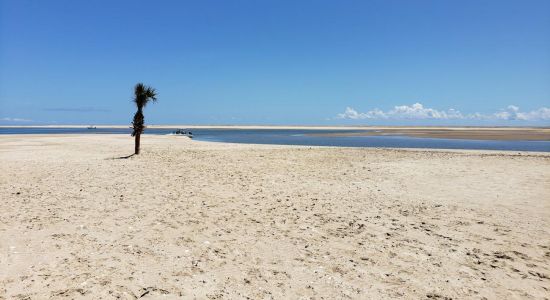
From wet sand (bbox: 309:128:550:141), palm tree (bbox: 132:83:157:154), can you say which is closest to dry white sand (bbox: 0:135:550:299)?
palm tree (bbox: 132:83:157:154)

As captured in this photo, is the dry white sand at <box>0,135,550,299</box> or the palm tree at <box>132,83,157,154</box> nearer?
the dry white sand at <box>0,135,550,299</box>

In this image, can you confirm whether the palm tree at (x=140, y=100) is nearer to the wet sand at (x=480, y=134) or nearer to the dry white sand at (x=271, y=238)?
the dry white sand at (x=271, y=238)

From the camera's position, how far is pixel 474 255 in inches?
274

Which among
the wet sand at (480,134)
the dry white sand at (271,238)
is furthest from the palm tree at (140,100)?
the wet sand at (480,134)

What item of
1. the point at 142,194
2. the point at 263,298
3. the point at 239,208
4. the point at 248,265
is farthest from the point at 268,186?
the point at 263,298

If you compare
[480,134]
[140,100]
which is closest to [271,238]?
[140,100]

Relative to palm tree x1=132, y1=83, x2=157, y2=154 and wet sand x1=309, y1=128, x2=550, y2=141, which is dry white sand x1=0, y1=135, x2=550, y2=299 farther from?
wet sand x1=309, y1=128, x2=550, y2=141

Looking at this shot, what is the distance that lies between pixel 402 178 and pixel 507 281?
1045 cm

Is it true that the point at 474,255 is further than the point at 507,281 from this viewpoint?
Yes

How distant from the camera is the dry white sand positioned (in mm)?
5648

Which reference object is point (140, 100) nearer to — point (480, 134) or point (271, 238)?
point (271, 238)

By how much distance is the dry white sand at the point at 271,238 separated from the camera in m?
5.65

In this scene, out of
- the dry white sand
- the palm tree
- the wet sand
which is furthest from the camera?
the wet sand

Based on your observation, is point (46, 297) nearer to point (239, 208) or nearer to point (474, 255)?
point (239, 208)
